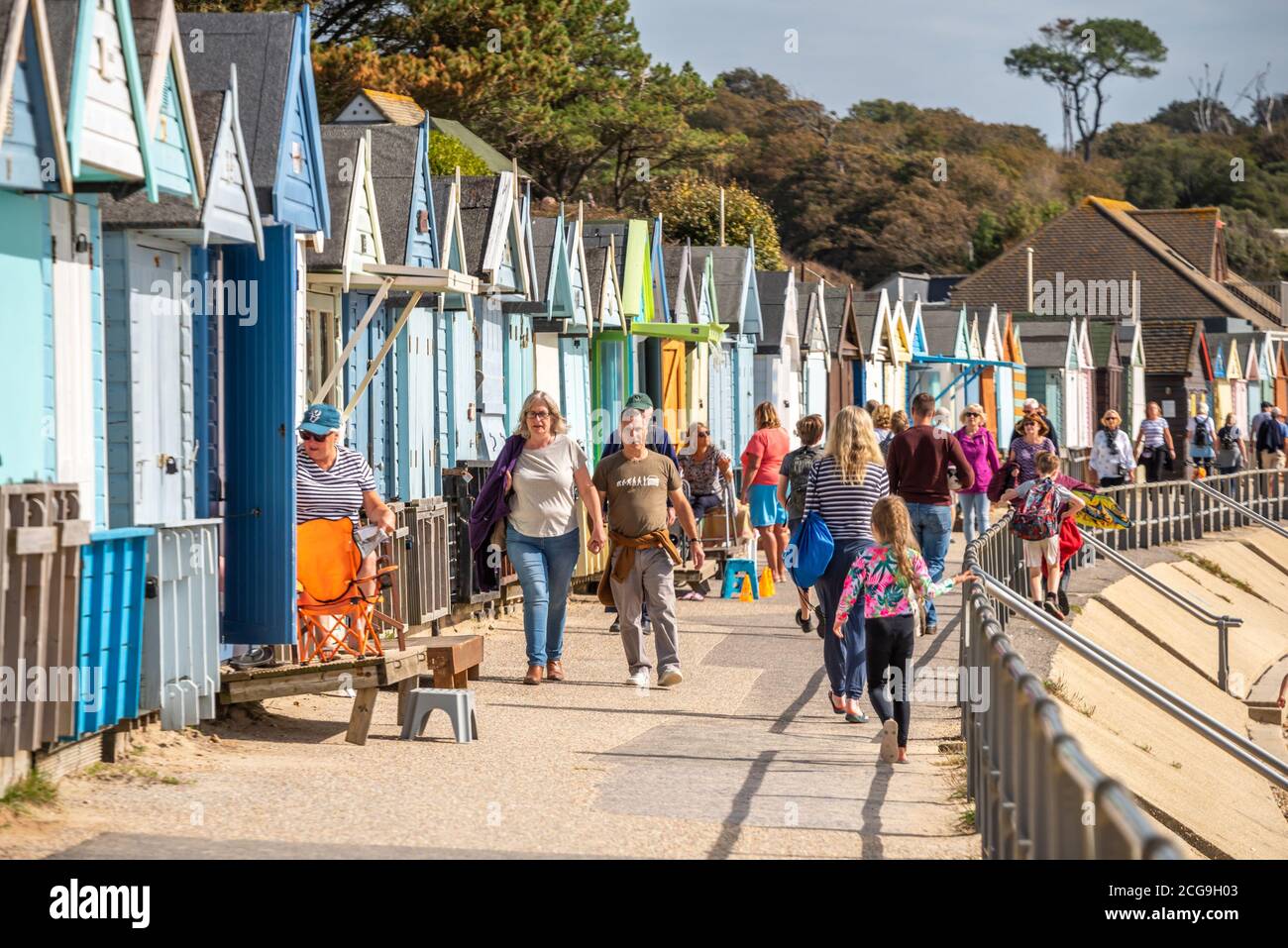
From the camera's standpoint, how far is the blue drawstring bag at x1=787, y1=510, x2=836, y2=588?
1141cm

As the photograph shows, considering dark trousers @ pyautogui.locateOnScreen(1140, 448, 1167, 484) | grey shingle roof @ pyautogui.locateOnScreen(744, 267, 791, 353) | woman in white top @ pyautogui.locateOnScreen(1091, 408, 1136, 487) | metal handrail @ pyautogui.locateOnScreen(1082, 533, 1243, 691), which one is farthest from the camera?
dark trousers @ pyautogui.locateOnScreen(1140, 448, 1167, 484)

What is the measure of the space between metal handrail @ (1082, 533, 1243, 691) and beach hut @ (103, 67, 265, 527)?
990 cm

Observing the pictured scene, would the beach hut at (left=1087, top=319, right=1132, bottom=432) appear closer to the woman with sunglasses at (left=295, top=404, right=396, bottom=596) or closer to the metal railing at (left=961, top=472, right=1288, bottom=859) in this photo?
the metal railing at (left=961, top=472, right=1288, bottom=859)

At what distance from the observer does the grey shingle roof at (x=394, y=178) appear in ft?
47.2

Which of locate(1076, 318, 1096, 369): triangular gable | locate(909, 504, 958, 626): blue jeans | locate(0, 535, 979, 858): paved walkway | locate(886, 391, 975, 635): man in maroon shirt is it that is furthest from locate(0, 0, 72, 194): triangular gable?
locate(1076, 318, 1096, 369): triangular gable

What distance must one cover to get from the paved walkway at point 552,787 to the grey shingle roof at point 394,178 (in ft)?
11.7

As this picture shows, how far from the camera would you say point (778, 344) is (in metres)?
26.6

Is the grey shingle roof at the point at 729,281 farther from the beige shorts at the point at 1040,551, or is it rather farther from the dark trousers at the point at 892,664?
the dark trousers at the point at 892,664

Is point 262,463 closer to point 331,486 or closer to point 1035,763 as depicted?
point 331,486

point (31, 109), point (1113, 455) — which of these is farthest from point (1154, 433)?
point (31, 109)

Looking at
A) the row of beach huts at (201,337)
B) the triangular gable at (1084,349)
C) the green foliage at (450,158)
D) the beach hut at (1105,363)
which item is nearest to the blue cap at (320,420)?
the row of beach huts at (201,337)

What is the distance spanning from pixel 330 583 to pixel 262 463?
810 mm
